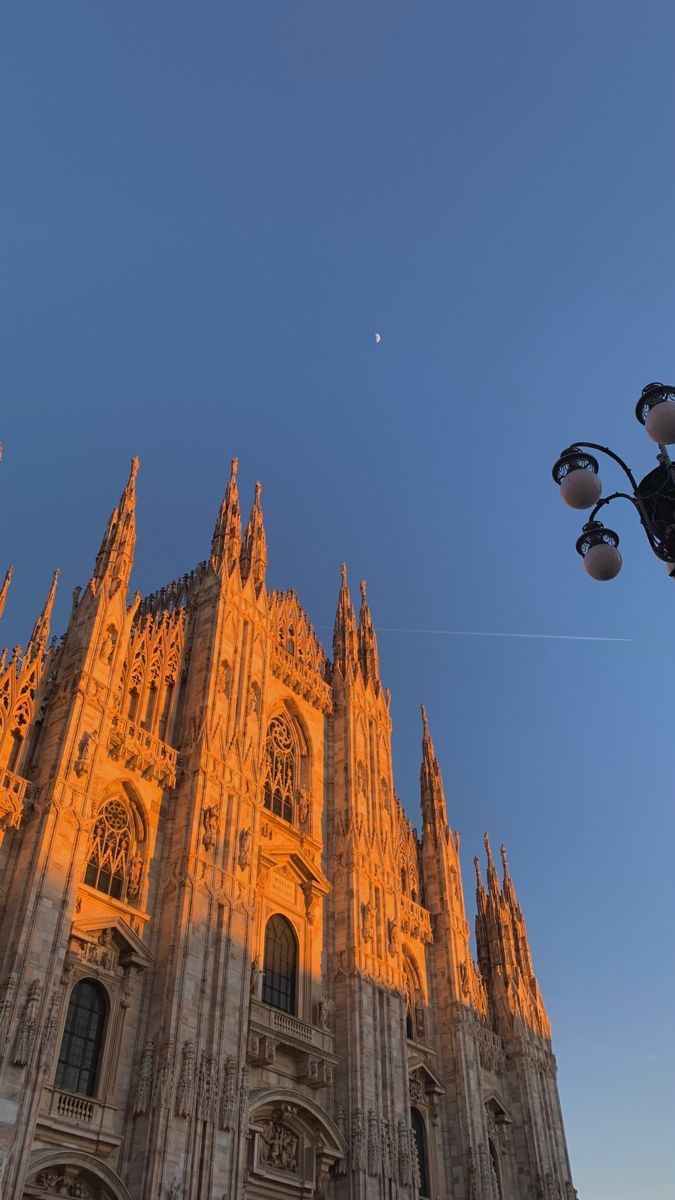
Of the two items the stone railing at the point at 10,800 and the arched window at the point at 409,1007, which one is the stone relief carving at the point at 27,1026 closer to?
the stone railing at the point at 10,800

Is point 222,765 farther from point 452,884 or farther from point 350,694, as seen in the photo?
point 452,884

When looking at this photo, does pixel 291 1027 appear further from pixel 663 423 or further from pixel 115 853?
pixel 663 423

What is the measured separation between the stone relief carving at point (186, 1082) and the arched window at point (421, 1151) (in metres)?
12.0

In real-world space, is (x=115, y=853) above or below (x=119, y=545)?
below

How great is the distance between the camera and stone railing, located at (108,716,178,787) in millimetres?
26953

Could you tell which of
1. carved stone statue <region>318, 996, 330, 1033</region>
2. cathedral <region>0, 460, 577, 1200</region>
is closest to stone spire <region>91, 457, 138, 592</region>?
cathedral <region>0, 460, 577, 1200</region>

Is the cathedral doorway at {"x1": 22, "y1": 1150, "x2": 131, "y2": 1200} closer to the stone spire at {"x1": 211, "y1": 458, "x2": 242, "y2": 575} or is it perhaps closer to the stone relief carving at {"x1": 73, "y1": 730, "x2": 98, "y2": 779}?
the stone relief carving at {"x1": 73, "y1": 730, "x2": 98, "y2": 779}

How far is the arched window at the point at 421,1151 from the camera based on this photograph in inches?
1283

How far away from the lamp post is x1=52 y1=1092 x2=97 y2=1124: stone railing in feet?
57.3

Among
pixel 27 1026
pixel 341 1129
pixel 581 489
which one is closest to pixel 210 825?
pixel 27 1026

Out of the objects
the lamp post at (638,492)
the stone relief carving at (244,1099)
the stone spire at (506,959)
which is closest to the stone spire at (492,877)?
the stone spire at (506,959)

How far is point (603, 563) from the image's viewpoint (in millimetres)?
12148

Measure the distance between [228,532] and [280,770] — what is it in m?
9.20

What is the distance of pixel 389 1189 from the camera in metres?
28.9
